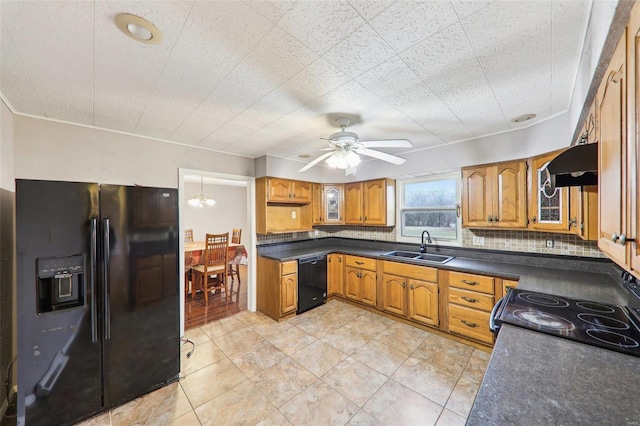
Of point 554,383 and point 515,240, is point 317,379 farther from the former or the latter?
point 515,240

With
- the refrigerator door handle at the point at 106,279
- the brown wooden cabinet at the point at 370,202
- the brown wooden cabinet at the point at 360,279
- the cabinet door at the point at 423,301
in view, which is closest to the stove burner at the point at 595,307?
the cabinet door at the point at 423,301

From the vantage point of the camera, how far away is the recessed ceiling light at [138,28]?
3.70 feet

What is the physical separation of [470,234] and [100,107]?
13.7ft

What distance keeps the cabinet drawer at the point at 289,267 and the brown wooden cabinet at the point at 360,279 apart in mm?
882

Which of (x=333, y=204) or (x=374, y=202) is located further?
(x=333, y=204)

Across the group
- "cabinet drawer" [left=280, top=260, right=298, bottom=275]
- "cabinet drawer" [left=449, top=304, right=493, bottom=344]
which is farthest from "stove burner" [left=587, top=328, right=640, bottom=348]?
"cabinet drawer" [left=280, top=260, right=298, bottom=275]

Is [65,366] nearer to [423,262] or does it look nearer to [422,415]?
[422,415]

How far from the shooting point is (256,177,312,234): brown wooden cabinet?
361 cm

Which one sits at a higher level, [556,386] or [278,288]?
[556,386]

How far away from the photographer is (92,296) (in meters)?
1.77

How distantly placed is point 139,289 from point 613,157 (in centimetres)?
296

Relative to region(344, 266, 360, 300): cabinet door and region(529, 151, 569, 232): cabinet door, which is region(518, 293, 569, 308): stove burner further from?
region(344, 266, 360, 300): cabinet door

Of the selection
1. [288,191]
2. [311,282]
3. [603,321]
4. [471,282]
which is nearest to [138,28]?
[288,191]

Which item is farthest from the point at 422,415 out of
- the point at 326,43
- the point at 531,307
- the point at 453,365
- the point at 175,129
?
the point at 175,129
